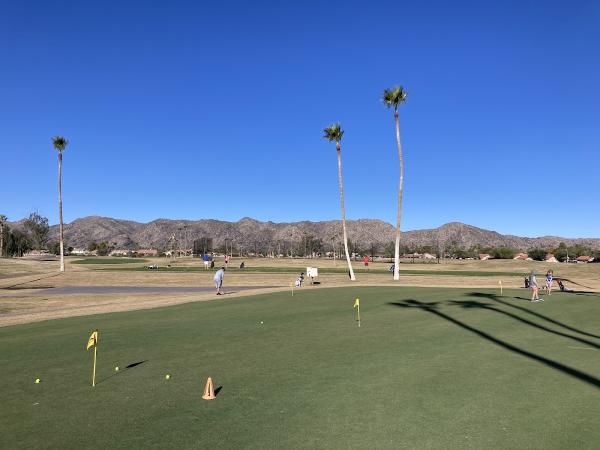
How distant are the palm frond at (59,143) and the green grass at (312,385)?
59.0 m

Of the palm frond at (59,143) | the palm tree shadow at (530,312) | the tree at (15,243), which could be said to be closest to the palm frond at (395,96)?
the palm tree shadow at (530,312)

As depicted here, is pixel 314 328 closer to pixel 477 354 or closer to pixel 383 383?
pixel 477 354

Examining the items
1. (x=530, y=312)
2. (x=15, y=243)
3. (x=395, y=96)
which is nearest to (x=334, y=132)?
(x=395, y=96)

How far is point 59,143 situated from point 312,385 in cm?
7214

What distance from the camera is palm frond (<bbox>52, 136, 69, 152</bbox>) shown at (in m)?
69.7

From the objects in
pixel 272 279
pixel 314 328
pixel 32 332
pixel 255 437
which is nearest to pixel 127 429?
pixel 255 437

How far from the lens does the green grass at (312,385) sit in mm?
6859

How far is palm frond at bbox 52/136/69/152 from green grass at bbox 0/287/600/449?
5904cm

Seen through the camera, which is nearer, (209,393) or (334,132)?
(209,393)

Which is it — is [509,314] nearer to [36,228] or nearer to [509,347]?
[509,347]

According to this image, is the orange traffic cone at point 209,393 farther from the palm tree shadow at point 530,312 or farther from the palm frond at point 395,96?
the palm frond at point 395,96

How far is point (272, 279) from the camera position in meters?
53.0

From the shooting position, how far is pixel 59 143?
6994 cm

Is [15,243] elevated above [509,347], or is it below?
above
